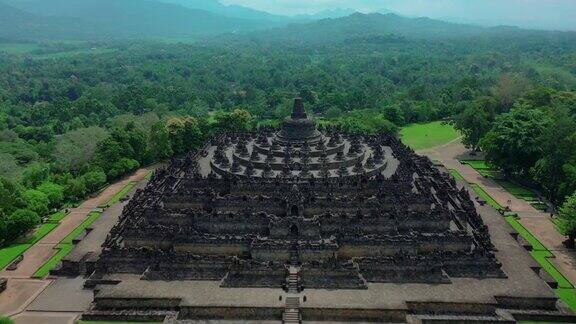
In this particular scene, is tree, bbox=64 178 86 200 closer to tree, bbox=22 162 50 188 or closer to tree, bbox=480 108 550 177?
tree, bbox=22 162 50 188

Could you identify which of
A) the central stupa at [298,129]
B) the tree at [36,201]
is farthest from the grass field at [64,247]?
the central stupa at [298,129]

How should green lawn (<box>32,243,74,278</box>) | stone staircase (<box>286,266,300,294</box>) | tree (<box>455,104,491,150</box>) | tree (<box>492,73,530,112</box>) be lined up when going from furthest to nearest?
tree (<box>492,73,530,112</box>), tree (<box>455,104,491,150</box>), green lawn (<box>32,243,74,278</box>), stone staircase (<box>286,266,300,294</box>)

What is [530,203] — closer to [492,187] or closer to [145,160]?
[492,187]

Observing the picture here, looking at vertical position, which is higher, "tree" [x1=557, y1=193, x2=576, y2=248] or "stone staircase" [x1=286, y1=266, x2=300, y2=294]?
"tree" [x1=557, y1=193, x2=576, y2=248]

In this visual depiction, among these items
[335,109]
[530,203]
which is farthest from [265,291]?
[335,109]

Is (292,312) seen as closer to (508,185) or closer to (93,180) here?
(93,180)

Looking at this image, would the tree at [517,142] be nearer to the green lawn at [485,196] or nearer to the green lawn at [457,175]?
the green lawn at [457,175]

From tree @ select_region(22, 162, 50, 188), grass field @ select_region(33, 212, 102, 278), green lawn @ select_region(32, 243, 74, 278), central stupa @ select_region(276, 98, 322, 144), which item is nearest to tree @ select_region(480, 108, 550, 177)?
central stupa @ select_region(276, 98, 322, 144)
